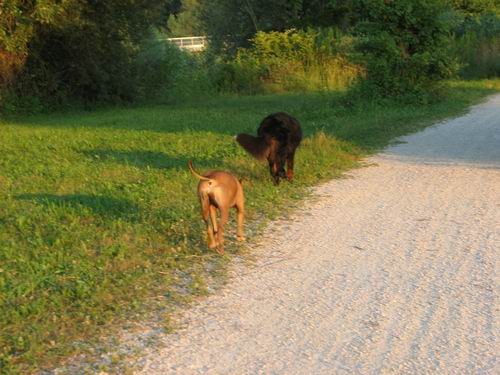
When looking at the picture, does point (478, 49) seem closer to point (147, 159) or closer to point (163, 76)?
point (163, 76)

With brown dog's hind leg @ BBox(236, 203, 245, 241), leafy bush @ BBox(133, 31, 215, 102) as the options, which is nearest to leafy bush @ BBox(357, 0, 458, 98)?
leafy bush @ BBox(133, 31, 215, 102)

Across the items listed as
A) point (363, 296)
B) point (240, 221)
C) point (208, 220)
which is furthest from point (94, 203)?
point (363, 296)

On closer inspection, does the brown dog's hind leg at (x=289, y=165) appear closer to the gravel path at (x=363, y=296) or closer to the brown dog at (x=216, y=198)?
the gravel path at (x=363, y=296)

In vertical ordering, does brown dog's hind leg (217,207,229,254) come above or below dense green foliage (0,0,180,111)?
below

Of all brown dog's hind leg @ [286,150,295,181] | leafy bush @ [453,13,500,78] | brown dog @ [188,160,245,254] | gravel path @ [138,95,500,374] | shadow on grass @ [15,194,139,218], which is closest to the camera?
gravel path @ [138,95,500,374]

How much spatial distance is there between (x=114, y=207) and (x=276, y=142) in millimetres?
2263

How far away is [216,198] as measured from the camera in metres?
7.00

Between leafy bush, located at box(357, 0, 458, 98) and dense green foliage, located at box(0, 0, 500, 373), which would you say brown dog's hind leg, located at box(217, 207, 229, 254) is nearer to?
dense green foliage, located at box(0, 0, 500, 373)

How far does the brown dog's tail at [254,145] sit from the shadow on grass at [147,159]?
5.66 ft

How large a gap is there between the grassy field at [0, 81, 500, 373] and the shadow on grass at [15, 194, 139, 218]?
0.6 inches

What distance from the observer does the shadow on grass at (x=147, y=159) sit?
11.7m

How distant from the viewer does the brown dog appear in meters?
6.99

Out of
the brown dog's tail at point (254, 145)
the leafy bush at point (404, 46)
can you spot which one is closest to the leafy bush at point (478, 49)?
the leafy bush at point (404, 46)

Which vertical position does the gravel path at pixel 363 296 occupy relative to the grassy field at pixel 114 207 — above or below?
below
